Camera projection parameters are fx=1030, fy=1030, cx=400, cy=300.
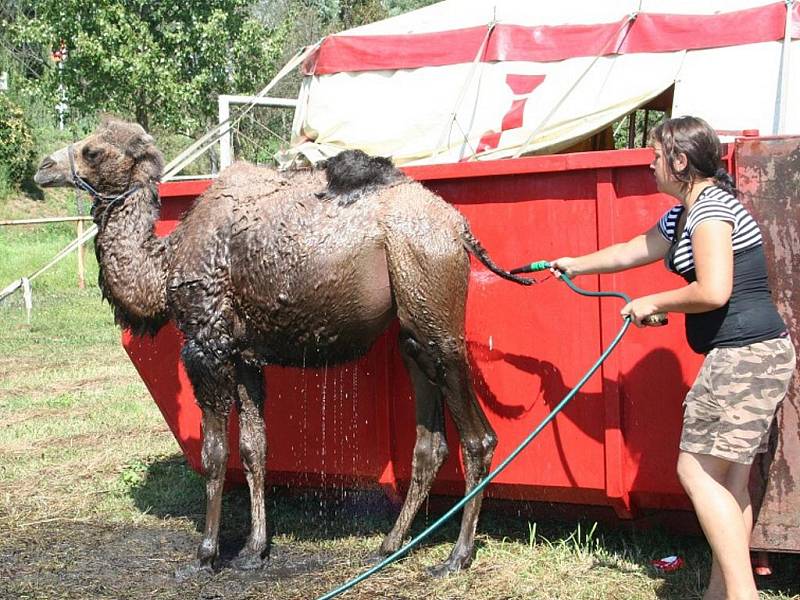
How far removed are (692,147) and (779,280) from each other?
797mm

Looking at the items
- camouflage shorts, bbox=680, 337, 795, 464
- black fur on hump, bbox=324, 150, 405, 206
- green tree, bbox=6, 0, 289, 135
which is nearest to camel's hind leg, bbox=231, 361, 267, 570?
black fur on hump, bbox=324, 150, 405, 206

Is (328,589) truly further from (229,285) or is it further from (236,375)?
(229,285)

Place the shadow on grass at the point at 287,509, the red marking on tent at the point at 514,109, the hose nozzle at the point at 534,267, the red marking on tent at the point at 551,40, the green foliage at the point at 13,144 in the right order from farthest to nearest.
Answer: the green foliage at the point at 13,144
the red marking on tent at the point at 551,40
the red marking on tent at the point at 514,109
the shadow on grass at the point at 287,509
the hose nozzle at the point at 534,267

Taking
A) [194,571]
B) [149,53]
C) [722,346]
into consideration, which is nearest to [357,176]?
[722,346]

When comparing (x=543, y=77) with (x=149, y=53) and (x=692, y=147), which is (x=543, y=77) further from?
(x=149, y=53)

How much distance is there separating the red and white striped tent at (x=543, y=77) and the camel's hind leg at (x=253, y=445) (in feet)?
7.11

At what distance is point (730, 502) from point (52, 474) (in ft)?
17.3

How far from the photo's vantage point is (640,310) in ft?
→ 13.8

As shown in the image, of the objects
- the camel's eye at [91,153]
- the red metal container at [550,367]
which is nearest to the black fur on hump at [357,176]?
the red metal container at [550,367]

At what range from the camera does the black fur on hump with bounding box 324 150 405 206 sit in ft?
17.7

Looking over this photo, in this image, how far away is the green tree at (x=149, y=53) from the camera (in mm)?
19297

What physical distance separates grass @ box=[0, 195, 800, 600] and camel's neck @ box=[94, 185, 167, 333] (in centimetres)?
136

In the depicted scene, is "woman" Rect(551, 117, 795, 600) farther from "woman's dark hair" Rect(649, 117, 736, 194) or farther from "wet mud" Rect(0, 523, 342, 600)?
"wet mud" Rect(0, 523, 342, 600)

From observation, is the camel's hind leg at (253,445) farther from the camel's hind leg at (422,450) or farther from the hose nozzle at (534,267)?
the hose nozzle at (534,267)
